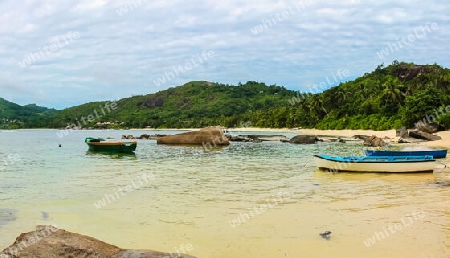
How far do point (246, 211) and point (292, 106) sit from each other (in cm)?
9219

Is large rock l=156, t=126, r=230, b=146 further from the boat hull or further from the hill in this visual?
the hill

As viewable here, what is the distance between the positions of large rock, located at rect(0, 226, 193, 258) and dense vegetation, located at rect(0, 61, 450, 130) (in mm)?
49740

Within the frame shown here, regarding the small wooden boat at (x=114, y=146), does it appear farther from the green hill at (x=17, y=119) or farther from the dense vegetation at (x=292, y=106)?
the green hill at (x=17, y=119)

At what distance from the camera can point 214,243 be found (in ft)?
29.4

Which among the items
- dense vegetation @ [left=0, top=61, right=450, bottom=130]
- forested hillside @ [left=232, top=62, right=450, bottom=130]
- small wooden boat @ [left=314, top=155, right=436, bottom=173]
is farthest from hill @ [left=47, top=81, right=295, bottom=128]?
small wooden boat @ [left=314, top=155, right=436, bottom=173]

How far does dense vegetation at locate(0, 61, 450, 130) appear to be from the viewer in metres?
64.9

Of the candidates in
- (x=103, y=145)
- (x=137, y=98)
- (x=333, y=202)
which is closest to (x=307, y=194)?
(x=333, y=202)

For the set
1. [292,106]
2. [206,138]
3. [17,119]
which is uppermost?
[17,119]

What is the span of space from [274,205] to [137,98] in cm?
18715

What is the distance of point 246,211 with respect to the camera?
1209 centimetres

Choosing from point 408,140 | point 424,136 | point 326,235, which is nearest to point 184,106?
point 408,140

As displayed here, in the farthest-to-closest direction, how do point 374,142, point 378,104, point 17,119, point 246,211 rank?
point 17,119 → point 378,104 → point 374,142 → point 246,211

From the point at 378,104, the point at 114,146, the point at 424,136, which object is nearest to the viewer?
the point at 114,146

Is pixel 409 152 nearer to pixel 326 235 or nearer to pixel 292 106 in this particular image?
pixel 326 235
